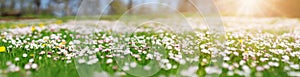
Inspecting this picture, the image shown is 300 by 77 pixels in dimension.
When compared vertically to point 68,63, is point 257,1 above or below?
above

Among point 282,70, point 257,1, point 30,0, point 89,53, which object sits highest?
point 30,0

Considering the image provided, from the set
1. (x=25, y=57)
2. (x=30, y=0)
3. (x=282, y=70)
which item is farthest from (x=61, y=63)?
(x=30, y=0)

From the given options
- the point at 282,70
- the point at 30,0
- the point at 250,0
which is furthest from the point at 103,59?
the point at 30,0

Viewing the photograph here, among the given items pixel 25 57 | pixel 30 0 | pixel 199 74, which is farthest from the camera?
pixel 30 0

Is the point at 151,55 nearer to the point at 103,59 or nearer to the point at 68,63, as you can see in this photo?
the point at 103,59

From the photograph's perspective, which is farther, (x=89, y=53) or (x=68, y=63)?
(x=89, y=53)

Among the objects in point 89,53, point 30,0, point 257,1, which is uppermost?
point 30,0

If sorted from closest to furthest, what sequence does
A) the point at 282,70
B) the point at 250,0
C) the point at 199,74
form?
the point at 199,74, the point at 282,70, the point at 250,0

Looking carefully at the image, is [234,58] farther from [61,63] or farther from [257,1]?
[257,1]

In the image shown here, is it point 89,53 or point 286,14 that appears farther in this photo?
point 286,14
